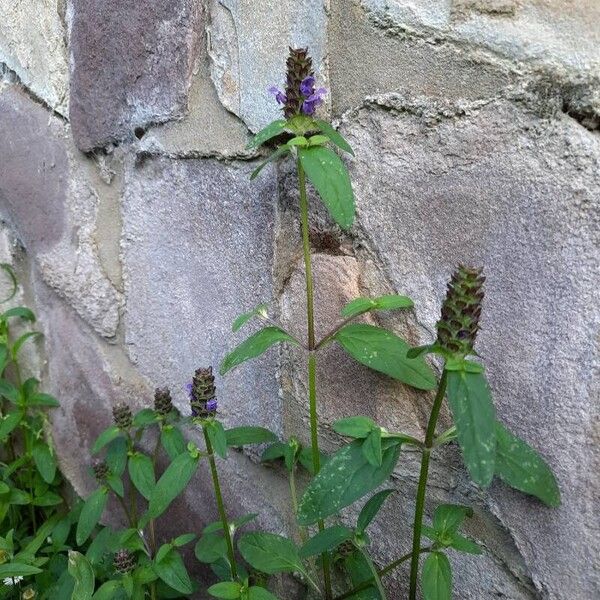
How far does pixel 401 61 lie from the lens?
0.82 meters

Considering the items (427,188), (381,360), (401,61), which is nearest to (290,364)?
(381,360)

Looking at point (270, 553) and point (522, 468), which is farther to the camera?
point (270, 553)

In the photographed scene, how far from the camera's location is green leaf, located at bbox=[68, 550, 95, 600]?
102 cm

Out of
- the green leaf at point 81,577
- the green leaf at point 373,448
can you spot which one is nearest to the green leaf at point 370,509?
the green leaf at point 373,448

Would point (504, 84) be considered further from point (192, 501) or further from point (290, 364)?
point (192, 501)

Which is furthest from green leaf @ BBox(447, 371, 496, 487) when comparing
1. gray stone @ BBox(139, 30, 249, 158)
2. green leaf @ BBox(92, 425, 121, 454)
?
green leaf @ BBox(92, 425, 121, 454)

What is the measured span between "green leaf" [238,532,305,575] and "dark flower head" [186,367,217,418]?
19cm

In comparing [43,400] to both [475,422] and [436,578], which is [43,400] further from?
[475,422]

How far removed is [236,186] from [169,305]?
0.87ft

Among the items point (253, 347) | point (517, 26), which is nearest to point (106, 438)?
point (253, 347)

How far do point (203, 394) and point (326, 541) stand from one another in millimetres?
253

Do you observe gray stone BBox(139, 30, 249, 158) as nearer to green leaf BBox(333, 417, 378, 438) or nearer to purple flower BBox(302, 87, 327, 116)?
purple flower BBox(302, 87, 327, 116)

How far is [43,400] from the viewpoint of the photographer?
1.38 meters

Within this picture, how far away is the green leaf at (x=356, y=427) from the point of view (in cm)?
79
